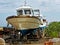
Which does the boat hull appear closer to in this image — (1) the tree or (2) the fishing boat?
(2) the fishing boat

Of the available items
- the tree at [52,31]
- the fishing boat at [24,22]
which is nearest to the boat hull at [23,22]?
the fishing boat at [24,22]

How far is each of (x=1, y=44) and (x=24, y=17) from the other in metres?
10.9

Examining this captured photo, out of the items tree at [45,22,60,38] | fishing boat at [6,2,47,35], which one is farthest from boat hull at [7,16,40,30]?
tree at [45,22,60,38]

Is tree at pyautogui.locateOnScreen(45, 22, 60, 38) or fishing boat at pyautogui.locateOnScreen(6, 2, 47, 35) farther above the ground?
fishing boat at pyautogui.locateOnScreen(6, 2, 47, 35)

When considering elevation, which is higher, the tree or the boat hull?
the boat hull

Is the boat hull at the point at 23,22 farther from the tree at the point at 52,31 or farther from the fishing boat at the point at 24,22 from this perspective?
the tree at the point at 52,31

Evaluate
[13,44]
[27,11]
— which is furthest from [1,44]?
[27,11]

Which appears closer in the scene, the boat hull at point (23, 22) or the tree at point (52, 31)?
the boat hull at point (23, 22)

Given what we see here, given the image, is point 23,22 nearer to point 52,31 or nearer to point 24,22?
point 24,22

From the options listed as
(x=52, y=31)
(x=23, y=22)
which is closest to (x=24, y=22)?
(x=23, y=22)

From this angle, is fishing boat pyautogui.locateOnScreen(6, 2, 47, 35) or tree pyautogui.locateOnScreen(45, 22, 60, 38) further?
tree pyautogui.locateOnScreen(45, 22, 60, 38)

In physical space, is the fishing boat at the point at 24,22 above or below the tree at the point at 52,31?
above

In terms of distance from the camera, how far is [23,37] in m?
19.6

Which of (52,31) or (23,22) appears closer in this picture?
(23,22)
